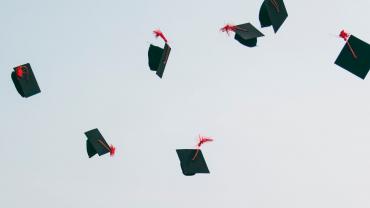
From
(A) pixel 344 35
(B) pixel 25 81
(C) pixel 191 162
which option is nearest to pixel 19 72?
(B) pixel 25 81

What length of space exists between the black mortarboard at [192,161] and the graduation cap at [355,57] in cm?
194

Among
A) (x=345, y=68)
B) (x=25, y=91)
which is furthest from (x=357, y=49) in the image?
(x=25, y=91)

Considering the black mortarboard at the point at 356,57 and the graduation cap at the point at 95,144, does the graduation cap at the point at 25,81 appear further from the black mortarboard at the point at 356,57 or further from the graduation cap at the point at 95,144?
the black mortarboard at the point at 356,57

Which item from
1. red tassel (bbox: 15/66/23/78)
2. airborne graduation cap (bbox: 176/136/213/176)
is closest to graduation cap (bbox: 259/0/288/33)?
airborne graduation cap (bbox: 176/136/213/176)

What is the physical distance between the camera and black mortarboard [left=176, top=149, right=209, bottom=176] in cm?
639

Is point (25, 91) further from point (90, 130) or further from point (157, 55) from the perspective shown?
point (157, 55)

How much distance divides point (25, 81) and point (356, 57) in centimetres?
378

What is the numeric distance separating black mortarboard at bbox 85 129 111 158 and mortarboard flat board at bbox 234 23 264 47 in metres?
2.11

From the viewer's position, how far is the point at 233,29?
19.2 ft

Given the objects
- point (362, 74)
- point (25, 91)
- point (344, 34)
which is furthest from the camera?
point (25, 91)

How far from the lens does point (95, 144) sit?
21.9 ft

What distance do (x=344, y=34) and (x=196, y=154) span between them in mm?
2324

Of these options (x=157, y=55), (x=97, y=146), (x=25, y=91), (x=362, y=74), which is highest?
(x=362, y=74)

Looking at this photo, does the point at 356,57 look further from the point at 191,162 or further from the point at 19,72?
the point at 19,72
